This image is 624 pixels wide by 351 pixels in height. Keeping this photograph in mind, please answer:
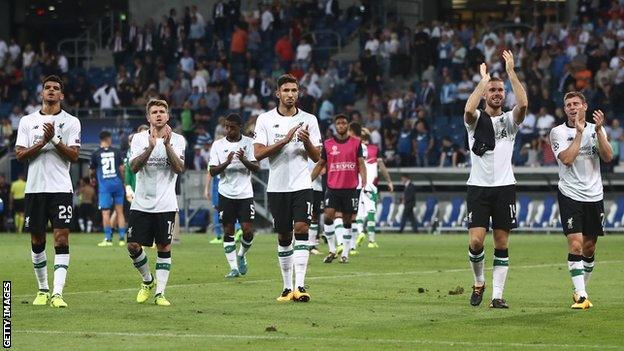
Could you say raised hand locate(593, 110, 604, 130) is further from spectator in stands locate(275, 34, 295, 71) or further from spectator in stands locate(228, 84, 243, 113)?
spectator in stands locate(275, 34, 295, 71)

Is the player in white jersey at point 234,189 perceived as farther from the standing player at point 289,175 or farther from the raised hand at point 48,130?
the raised hand at point 48,130

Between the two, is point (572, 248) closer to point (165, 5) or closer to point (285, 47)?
point (285, 47)

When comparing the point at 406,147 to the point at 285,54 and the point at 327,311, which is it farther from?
the point at 327,311

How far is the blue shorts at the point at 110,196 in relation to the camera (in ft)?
112

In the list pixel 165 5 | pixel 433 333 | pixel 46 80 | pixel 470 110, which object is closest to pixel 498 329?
pixel 433 333

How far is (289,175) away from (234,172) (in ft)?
17.3

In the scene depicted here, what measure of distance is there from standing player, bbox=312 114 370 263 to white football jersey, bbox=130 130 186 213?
8.90 m

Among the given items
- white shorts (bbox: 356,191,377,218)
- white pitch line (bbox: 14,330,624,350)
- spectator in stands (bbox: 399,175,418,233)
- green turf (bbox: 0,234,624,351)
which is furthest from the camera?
spectator in stands (bbox: 399,175,418,233)

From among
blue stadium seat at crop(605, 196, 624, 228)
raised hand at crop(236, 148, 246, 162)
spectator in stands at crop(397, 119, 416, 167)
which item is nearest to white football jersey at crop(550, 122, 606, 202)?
raised hand at crop(236, 148, 246, 162)

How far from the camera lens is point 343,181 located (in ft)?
87.5

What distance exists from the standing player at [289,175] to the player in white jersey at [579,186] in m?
2.97

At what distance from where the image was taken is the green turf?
13867 mm

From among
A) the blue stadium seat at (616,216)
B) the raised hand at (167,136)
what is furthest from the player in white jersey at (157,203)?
the blue stadium seat at (616,216)

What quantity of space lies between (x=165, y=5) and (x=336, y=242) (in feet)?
105
